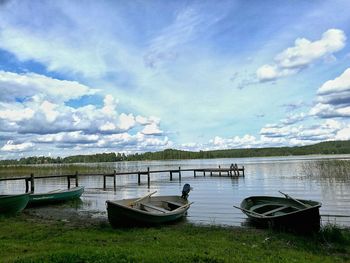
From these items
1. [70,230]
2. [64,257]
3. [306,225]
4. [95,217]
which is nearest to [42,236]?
[70,230]

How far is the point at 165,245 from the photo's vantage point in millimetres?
9703

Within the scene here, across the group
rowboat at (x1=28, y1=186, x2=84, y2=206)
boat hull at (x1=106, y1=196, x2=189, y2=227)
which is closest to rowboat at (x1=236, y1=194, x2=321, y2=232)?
boat hull at (x1=106, y1=196, x2=189, y2=227)

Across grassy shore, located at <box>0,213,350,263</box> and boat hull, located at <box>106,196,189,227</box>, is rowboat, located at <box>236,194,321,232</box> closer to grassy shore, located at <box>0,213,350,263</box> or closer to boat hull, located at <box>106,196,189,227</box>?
grassy shore, located at <box>0,213,350,263</box>

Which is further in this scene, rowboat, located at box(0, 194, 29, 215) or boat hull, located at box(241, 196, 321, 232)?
rowboat, located at box(0, 194, 29, 215)

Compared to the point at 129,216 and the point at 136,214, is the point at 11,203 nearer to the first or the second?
the point at 129,216

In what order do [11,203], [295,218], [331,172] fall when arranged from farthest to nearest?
[331,172] < [11,203] < [295,218]

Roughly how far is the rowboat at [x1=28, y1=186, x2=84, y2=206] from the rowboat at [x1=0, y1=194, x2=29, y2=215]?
11.6 ft

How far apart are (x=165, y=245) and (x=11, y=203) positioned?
34.2 ft

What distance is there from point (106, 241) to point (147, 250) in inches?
87.9

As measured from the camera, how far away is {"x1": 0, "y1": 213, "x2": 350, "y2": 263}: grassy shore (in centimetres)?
762

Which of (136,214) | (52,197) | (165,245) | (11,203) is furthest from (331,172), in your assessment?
(165,245)

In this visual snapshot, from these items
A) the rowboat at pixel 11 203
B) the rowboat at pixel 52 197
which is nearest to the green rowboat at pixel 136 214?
the rowboat at pixel 11 203

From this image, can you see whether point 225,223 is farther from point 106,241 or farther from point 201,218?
point 106,241

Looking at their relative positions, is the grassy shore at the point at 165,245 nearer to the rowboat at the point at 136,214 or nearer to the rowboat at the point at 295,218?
the rowboat at the point at 136,214
